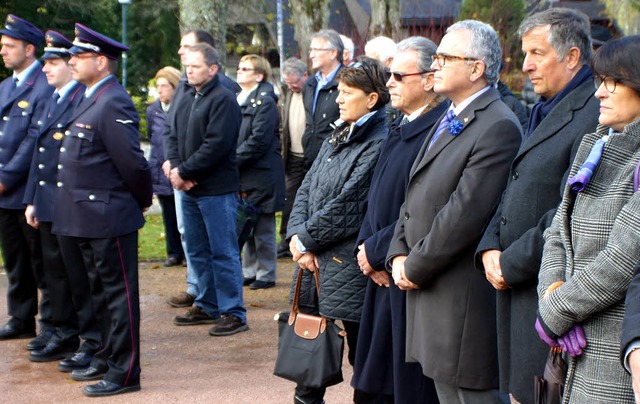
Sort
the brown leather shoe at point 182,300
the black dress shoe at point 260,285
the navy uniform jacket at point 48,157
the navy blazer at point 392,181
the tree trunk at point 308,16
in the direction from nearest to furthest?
the navy blazer at point 392,181
the navy uniform jacket at point 48,157
the brown leather shoe at point 182,300
the black dress shoe at point 260,285
the tree trunk at point 308,16

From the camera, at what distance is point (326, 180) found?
17.0 feet

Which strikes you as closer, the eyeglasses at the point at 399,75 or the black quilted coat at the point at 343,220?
the eyeglasses at the point at 399,75

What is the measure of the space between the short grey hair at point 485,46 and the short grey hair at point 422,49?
1.24 ft

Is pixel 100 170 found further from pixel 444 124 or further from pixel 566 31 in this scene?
pixel 566 31

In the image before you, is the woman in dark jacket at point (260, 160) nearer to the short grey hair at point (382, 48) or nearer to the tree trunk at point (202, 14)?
the short grey hair at point (382, 48)

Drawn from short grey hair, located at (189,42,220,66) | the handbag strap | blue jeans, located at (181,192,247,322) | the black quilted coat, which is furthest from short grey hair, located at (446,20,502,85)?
blue jeans, located at (181,192,247,322)

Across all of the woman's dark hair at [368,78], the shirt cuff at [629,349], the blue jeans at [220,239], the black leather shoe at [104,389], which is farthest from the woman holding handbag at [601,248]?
the blue jeans at [220,239]

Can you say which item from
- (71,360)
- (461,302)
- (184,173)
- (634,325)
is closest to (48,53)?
(184,173)

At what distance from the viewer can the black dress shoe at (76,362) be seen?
21.0 ft

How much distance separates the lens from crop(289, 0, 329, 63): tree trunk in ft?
51.8

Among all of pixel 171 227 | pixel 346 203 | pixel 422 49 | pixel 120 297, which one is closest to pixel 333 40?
pixel 171 227

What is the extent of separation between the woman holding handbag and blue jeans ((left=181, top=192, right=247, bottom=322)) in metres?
4.33

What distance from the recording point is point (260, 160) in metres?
8.63

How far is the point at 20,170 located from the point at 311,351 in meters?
3.03
